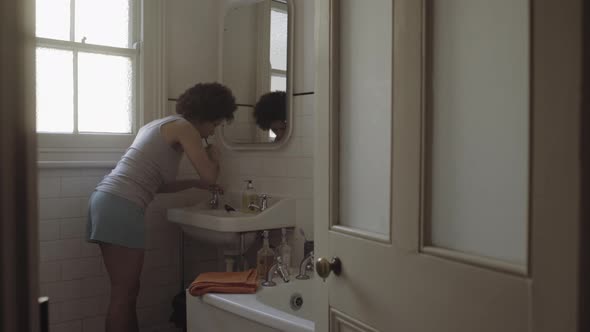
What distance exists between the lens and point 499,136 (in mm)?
940

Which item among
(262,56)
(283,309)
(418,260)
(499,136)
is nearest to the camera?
(499,136)

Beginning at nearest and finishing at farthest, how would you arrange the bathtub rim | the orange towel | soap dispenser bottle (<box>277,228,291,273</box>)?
the bathtub rim, the orange towel, soap dispenser bottle (<box>277,228,291,273</box>)

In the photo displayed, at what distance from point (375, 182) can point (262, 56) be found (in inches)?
60.0

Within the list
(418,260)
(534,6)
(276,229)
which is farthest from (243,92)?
(534,6)

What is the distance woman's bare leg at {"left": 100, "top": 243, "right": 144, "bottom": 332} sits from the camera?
2.26 m

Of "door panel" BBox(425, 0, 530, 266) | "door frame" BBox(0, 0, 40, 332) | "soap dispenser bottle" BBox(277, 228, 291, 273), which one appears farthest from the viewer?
"soap dispenser bottle" BBox(277, 228, 291, 273)

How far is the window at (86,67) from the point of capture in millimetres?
2539

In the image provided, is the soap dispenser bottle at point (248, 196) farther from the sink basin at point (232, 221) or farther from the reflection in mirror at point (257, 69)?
the reflection in mirror at point (257, 69)

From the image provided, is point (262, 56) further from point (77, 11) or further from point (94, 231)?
point (94, 231)

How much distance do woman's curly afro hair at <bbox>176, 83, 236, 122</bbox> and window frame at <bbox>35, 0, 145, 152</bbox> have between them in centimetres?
41

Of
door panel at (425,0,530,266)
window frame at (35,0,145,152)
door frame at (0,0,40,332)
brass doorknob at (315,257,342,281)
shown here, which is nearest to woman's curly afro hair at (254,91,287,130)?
window frame at (35,0,145,152)

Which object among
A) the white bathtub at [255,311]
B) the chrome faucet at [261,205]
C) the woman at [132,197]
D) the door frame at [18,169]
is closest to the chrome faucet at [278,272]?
the white bathtub at [255,311]

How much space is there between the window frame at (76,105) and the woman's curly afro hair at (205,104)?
41 cm

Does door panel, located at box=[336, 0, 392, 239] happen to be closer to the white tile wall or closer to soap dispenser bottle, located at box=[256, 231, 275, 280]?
soap dispenser bottle, located at box=[256, 231, 275, 280]
